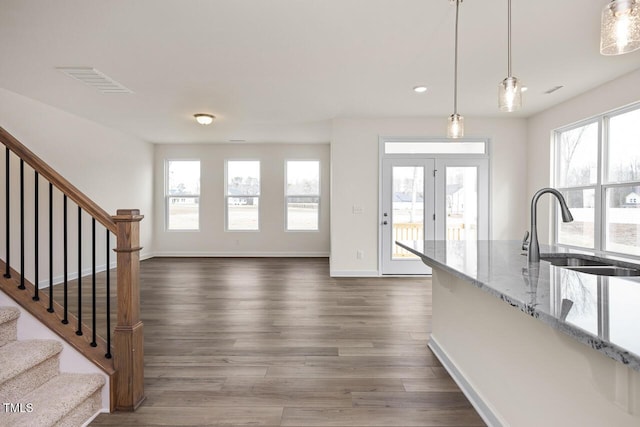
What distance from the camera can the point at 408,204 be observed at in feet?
17.7

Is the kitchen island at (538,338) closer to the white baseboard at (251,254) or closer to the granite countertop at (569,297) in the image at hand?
the granite countertop at (569,297)

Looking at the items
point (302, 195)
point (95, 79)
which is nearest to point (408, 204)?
point (302, 195)

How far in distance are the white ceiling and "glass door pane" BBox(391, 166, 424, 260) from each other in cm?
106

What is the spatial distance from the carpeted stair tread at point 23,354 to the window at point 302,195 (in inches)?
230

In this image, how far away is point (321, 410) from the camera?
1914 millimetres

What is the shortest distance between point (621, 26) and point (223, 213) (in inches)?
Result: 285

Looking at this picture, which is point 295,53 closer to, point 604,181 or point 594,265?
point 594,265

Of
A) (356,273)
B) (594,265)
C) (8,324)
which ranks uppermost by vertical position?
(594,265)

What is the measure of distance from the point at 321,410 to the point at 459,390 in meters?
0.89

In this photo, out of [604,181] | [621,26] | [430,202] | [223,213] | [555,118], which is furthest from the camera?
[223,213]

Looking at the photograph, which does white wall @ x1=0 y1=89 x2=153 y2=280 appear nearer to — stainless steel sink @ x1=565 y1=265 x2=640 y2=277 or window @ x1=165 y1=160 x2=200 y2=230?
window @ x1=165 y1=160 x2=200 y2=230

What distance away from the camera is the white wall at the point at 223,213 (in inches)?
298

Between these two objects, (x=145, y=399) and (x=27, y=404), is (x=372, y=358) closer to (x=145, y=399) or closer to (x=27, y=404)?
(x=145, y=399)

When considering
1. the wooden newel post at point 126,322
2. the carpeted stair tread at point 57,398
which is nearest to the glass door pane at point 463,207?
the wooden newel post at point 126,322
